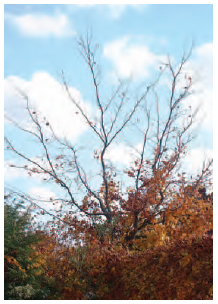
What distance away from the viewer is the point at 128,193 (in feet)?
33.7

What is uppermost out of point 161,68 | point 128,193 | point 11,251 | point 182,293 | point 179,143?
point 161,68

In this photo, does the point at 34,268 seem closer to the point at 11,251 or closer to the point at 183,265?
the point at 11,251

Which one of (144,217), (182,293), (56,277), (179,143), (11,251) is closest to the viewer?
(182,293)

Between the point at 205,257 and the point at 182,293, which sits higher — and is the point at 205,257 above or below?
above

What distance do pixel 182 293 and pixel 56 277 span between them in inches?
126

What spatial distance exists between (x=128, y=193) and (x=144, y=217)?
Result: 802 mm

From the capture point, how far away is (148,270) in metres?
7.04

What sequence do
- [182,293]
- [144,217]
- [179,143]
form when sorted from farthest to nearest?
1. [179,143]
2. [144,217]
3. [182,293]

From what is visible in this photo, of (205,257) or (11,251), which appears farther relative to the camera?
(11,251)

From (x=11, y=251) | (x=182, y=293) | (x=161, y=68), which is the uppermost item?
(x=161, y=68)
